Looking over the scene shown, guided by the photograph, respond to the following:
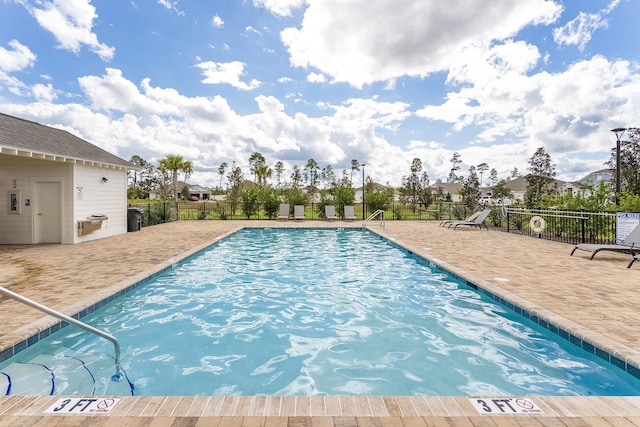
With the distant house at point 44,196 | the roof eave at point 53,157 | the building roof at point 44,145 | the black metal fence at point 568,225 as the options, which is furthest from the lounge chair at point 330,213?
the distant house at point 44,196

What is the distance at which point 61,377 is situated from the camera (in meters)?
3.29

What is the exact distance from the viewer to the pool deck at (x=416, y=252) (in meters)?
2.12

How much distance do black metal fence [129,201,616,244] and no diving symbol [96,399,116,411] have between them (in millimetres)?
12160

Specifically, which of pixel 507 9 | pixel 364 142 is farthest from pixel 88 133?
pixel 507 9

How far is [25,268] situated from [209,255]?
12.8 ft

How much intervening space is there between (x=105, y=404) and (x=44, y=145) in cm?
1028

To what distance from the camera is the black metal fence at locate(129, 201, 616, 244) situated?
10.7m

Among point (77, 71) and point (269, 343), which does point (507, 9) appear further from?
point (77, 71)

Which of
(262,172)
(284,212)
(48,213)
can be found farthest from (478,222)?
(262,172)

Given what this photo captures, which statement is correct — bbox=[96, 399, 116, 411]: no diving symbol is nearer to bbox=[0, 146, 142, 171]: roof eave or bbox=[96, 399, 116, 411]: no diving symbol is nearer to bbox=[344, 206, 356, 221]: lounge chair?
bbox=[0, 146, 142, 171]: roof eave

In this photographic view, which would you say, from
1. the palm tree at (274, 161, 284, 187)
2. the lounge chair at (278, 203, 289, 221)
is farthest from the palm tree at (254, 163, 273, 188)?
the lounge chair at (278, 203, 289, 221)

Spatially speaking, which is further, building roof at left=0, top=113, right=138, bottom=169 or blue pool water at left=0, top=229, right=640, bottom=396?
building roof at left=0, top=113, right=138, bottom=169

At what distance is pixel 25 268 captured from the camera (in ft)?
22.8

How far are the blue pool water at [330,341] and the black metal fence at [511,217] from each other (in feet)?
23.4
